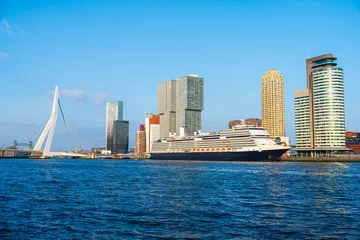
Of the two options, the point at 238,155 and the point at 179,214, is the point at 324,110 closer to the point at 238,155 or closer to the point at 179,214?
the point at 238,155

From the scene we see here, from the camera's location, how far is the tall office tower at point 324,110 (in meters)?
157

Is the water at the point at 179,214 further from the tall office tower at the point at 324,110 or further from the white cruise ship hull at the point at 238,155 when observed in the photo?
the tall office tower at the point at 324,110

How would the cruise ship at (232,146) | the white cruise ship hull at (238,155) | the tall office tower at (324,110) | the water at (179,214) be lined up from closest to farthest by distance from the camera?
the water at (179,214) < the white cruise ship hull at (238,155) < the cruise ship at (232,146) < the tall office tower at (324,110)

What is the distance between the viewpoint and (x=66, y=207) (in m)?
24.5

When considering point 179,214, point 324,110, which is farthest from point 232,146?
point 179,214

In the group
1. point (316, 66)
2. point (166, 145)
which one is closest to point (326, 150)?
point (316, 66)

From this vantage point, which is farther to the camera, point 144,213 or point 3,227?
point 144,213

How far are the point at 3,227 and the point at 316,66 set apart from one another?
551 feet

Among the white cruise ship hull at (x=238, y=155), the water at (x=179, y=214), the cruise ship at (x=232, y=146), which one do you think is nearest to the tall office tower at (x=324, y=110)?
the cruise ship at (x=232, y=146)

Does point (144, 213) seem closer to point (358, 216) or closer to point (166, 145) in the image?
point (358, 216)

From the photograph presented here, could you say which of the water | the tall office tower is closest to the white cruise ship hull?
the tall office tower

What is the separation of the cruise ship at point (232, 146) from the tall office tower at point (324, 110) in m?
44.0

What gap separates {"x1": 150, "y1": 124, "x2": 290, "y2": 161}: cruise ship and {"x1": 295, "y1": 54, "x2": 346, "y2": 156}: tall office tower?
43977mm

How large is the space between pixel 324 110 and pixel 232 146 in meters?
58.1
